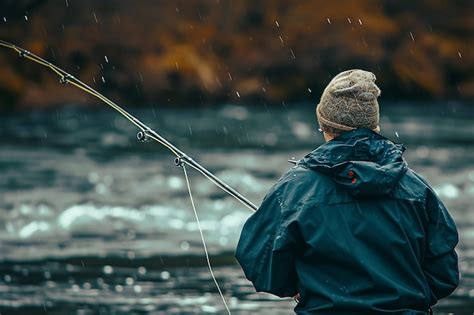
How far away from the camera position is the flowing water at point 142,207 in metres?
9.21

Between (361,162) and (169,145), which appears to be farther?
(169,145)

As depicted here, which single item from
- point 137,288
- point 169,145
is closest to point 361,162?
point 169,145

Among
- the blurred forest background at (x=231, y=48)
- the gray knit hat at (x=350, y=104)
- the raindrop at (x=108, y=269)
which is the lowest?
the raindrop at (x=108, y=269)

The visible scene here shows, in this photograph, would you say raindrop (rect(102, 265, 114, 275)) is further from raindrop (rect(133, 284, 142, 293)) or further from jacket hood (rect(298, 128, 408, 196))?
jacket hood (rect(298, 128, 408, 196))

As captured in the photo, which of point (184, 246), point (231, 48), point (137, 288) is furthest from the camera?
point (231, 48)

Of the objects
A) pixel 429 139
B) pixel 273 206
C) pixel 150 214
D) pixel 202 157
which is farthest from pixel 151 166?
pixel 273 206

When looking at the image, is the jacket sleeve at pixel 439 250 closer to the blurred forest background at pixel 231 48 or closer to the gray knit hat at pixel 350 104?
the gray knit hat at pixel 350 104

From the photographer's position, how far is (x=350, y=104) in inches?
149

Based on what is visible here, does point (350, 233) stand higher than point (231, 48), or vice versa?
point (231, 48)

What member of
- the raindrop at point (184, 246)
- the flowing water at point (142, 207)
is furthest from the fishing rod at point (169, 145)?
the raindrop at point (184, 246)

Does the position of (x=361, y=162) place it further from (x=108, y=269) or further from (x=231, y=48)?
(x=231, y=48)

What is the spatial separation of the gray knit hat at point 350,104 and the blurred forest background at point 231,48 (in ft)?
110

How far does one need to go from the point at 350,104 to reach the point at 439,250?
608 mm

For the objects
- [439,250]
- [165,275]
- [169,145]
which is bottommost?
[165,275]
